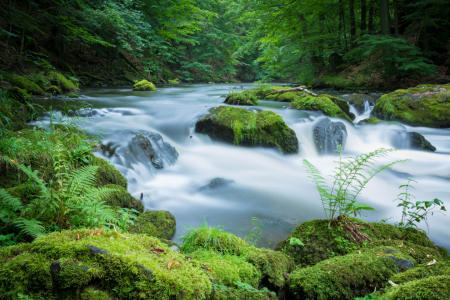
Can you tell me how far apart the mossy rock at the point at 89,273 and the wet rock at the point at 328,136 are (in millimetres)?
7252

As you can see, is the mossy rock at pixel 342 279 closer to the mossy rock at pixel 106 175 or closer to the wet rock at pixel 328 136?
the mossy rock at pixel 106 175

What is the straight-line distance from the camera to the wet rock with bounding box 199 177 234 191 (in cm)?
554

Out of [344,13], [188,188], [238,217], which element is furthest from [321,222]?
[344,13]

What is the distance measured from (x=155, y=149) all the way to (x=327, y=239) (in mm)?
4700

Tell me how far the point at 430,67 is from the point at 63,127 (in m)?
15.7

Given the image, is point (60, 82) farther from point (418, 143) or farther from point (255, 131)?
point (418, 143)

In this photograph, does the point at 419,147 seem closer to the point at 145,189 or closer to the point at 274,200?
the point at 274,200

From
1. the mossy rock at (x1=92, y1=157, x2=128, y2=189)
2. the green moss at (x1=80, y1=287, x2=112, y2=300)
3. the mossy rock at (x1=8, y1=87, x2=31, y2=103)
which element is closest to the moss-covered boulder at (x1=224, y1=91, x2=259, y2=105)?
the mossy rock at (x1=8, y1=87, x2=31, y2=103)

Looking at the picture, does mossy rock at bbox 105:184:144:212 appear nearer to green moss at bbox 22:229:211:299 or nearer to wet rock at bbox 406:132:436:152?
green moss at bbox 22:229:211:299

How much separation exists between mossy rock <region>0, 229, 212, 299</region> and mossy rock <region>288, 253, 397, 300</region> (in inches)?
34.9

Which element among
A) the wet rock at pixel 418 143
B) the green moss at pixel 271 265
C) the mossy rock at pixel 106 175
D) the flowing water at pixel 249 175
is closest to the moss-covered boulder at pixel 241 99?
the flowing water at pixel 249 175

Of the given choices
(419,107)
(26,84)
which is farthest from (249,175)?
(26,84)

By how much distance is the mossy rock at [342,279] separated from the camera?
6.38ft

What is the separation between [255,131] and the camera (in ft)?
25.3
